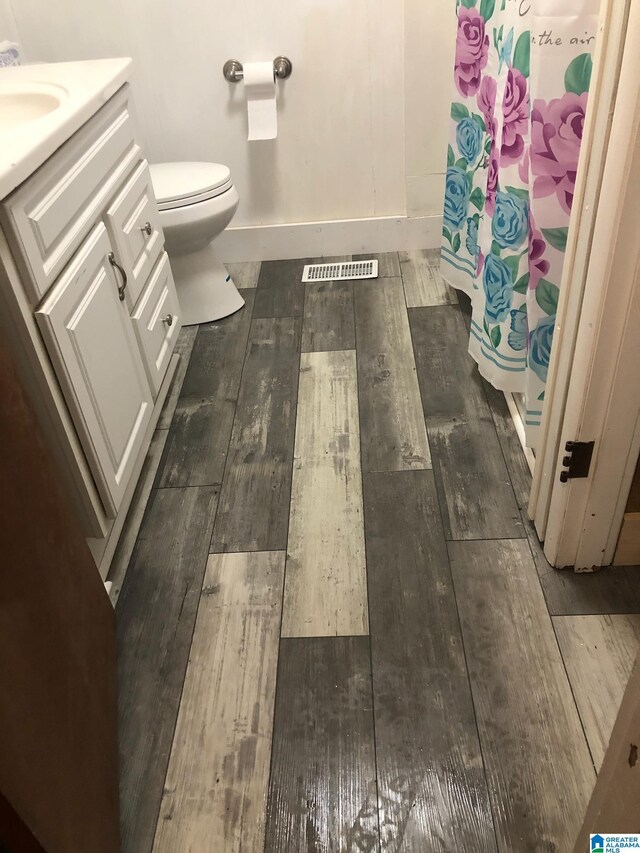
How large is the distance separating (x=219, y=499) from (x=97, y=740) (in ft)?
2.41

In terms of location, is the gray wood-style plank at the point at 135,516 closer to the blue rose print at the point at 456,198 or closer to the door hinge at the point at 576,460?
the door hinge at the point at 576,460

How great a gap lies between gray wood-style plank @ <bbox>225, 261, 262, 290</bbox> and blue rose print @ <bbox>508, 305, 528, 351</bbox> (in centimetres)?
129

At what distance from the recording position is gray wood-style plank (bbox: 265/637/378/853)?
3.53ft

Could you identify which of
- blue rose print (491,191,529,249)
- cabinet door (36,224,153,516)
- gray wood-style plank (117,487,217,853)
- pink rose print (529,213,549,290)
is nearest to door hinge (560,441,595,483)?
pink rose print (529,213,549,290)

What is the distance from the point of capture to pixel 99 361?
145cm

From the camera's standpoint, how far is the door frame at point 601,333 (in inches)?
39.1

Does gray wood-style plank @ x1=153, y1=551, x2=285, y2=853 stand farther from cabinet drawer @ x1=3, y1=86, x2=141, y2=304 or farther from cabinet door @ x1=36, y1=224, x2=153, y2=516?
cabinet drawer @ x1=3, y1=86, x2=141, y2=304

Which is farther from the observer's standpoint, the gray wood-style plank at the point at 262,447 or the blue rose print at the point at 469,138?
the blue rose print at the point at 469,138

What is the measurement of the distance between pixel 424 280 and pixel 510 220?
1.04 m

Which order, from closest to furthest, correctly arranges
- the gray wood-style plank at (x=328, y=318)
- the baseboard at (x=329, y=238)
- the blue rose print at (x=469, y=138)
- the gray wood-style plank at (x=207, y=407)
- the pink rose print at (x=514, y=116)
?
the pink rose print at (x=514, y=116), the gray wood-style plank at (x=207, y=407), the blue rose print at (x=469, y=138), the gray wood-style plank at (x=328, y=318), the baseboard at (x=329, y=238)

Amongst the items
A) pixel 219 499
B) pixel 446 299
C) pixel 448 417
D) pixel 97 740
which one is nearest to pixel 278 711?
pixel 97 740

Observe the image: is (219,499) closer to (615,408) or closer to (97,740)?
(97,740)

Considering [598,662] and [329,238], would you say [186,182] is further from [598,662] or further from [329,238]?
[598,662]

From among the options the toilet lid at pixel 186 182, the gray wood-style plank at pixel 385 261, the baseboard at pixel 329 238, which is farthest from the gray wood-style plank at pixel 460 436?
the toilet lid at pixel 186 182
